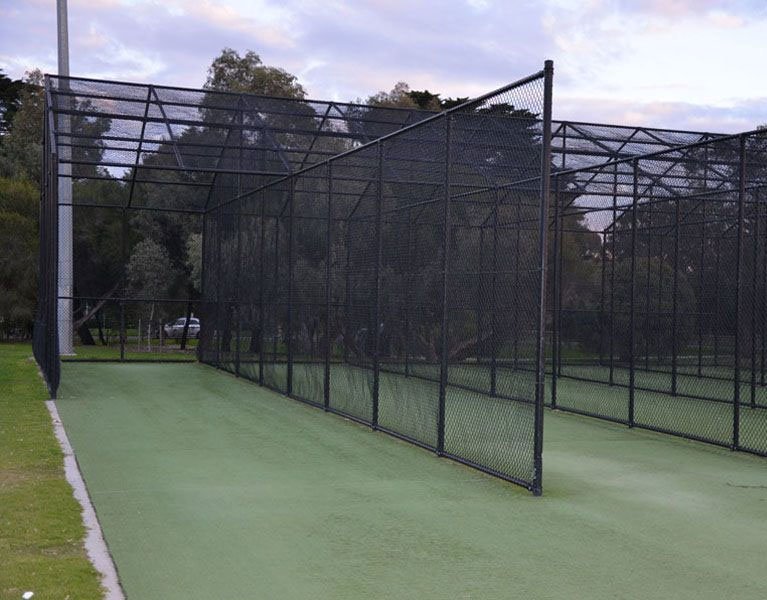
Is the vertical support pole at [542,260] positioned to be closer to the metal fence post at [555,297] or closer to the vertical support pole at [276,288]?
the metal fence post at [555,297]

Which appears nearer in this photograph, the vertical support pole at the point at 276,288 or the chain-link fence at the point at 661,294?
the chain-link fence at the point at 661,294

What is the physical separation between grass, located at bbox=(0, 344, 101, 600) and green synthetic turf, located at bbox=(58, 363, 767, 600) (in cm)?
24

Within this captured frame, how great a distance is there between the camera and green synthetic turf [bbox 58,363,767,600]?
529 centimetres

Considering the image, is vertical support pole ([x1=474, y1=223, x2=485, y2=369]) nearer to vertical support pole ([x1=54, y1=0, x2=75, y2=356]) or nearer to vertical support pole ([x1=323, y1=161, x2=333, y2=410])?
vertical support pole ([x1=323, y1=161, x2=333, y2=410])

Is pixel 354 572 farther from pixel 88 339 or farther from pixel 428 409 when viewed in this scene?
pixel 88 339

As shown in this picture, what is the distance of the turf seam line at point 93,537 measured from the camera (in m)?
5.05

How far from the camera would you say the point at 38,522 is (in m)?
6.25

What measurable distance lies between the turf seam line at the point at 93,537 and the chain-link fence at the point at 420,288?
3.13m

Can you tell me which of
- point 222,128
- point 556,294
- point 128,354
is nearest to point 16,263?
point 128,354

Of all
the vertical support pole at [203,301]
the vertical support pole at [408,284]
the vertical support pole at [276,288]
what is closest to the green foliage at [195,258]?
the vertical support pole at [203,301]

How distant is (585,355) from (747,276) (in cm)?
359

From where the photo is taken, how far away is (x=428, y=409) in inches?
394

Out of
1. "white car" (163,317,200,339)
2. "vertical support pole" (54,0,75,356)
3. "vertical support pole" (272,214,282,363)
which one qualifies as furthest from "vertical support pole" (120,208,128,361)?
"vertical support pole" (272,214,282,363)

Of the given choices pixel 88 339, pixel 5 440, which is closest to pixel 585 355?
pixel 5 440
